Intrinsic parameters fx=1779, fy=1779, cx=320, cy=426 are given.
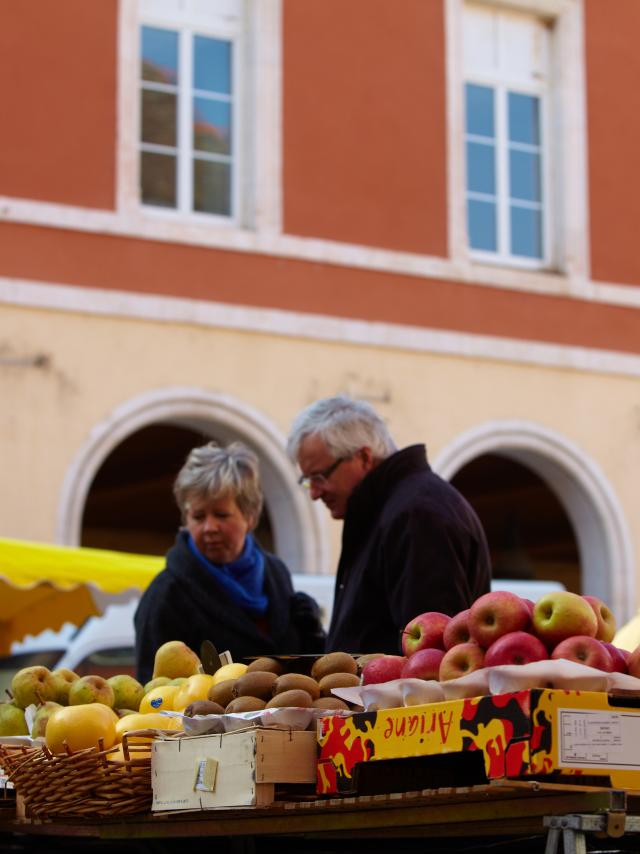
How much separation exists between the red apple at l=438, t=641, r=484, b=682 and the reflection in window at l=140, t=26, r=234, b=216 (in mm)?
10348

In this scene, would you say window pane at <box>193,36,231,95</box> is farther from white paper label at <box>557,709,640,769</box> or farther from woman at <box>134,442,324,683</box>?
white paper label at <box>557,709,640,769</box>

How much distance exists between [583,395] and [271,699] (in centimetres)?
1159

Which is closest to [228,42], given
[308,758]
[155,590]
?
[155,590]

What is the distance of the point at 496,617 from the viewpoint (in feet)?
10.1

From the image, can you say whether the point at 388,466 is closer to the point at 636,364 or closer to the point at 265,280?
the point at 265,280

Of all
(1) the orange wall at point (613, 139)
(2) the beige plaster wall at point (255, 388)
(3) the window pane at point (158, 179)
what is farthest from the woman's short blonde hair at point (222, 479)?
(1) the orange wall at point (613, 139)

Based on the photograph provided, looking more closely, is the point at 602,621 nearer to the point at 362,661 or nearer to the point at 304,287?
the point at 362,661

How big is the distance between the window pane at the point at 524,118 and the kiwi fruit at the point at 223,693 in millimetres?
11978

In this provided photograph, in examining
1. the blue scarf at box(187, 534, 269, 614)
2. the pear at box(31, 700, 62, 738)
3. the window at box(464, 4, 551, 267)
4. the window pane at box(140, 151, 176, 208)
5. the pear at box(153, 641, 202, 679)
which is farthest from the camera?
the window at box(464, 4, 551, 267)

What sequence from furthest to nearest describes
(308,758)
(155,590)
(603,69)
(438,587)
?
(603,69) < (155,590) < (438,587) < (308,758)

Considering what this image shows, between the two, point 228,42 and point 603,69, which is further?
point 603,69

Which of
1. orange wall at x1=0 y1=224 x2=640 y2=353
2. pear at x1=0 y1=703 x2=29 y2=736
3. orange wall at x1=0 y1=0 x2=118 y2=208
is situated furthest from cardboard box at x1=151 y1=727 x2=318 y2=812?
orange wall at x1=0 y1=0 x2=118 y2=208

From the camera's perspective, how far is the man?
418 cm

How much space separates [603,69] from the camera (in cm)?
1517
